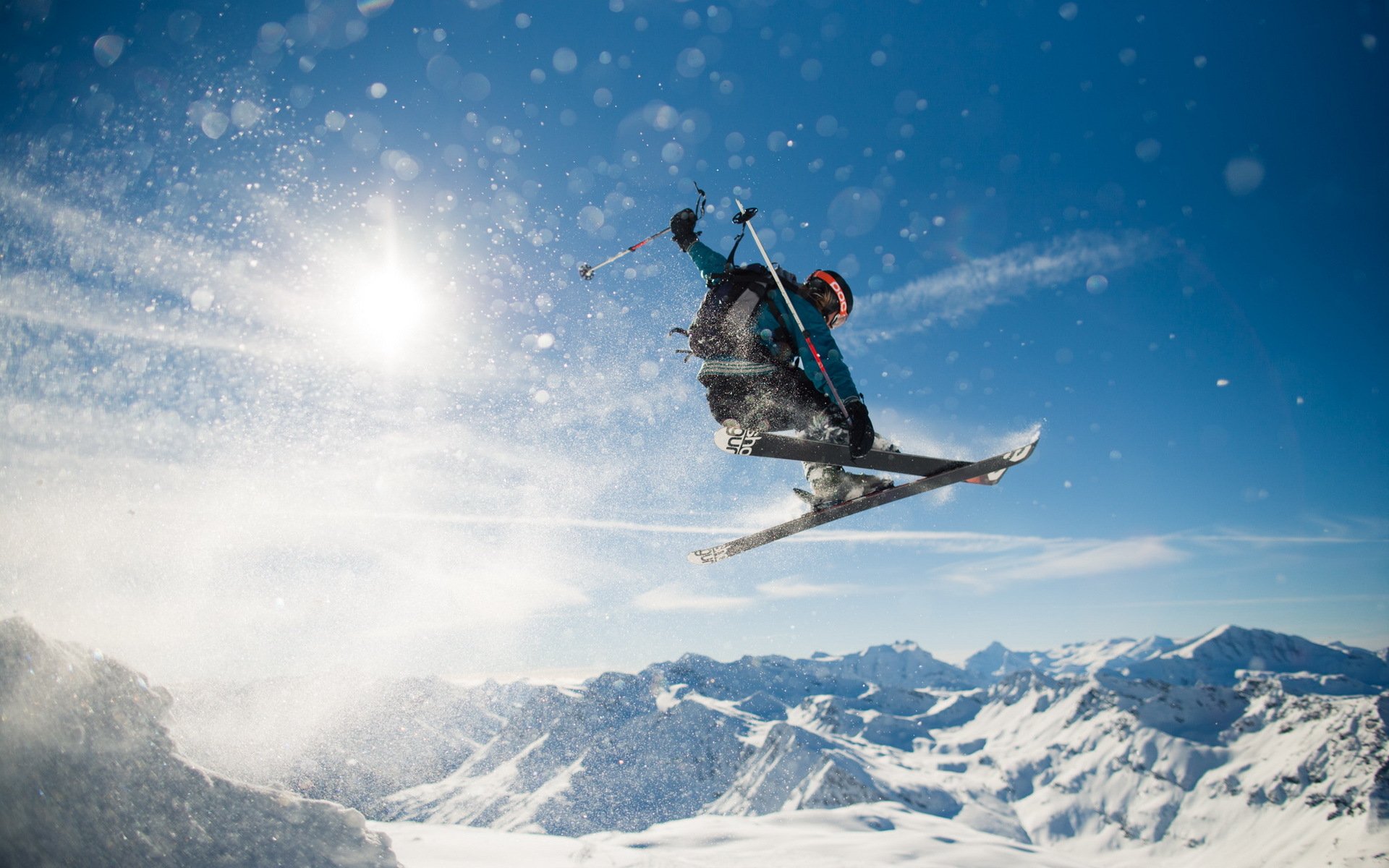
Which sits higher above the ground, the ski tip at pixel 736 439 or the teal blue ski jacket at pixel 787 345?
the teal blue ski jacket at pixel 787 345

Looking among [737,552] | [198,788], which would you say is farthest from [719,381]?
[198,788]

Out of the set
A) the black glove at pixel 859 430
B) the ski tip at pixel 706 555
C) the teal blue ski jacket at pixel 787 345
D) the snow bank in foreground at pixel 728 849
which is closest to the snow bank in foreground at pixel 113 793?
the ski tip at pixel 706 555

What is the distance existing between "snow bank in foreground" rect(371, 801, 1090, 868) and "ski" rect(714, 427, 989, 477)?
97.5 meters

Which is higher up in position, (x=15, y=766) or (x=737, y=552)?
(x=737, y=552)

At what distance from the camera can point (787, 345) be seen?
10242 mm

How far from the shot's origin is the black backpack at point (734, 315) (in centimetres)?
994

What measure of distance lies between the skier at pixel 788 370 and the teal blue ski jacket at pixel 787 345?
13mm

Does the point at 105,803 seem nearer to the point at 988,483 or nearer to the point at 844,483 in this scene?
the point at 844,483

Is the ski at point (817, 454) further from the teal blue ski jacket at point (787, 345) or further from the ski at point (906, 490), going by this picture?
the teal blue ski jacket at point (787, 345)

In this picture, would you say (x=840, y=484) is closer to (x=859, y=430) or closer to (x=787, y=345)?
(x=859, y=430)

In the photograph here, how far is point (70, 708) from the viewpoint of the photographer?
1423 inches

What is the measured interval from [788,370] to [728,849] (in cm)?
20232

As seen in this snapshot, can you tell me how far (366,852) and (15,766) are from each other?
26208 millimetres

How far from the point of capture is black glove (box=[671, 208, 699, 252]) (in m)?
10.4
